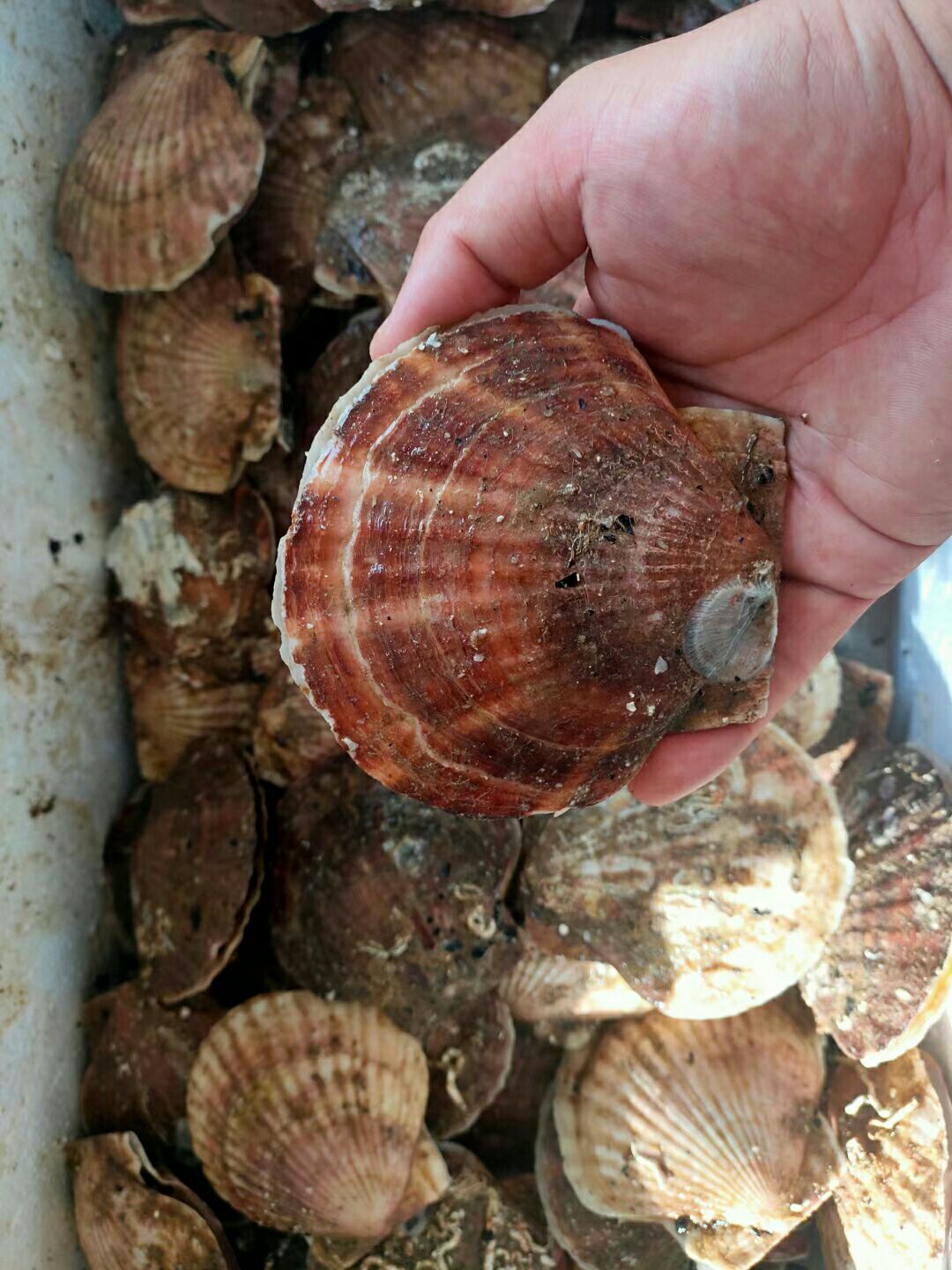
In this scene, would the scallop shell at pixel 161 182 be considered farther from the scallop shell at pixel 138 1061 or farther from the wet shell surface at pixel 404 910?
the scallop shell at pixel 138 1061

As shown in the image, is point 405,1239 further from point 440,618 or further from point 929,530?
point 929,530

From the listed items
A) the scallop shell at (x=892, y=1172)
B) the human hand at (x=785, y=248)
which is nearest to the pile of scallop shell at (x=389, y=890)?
the scallop shell at (x=892, y=1172)

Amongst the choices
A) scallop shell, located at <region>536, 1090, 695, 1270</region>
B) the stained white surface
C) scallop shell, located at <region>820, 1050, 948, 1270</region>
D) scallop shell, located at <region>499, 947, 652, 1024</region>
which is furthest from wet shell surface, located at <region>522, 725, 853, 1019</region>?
the stained white surface

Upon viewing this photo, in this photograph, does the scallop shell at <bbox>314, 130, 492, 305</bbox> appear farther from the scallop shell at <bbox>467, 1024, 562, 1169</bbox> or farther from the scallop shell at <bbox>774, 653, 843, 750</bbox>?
the scallop shell at <bbox>467, 1024, 562, 1169</bbox>

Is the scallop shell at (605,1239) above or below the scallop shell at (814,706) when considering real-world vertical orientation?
below

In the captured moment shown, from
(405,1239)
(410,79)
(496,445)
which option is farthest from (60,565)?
(405,1239)

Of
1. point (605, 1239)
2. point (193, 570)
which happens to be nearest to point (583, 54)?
point (193, 570)
